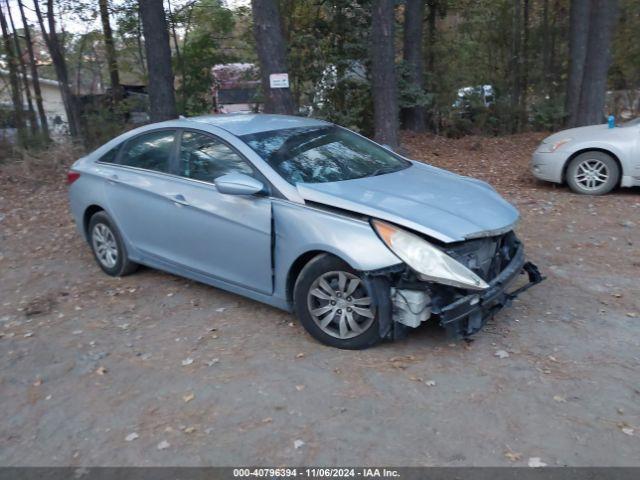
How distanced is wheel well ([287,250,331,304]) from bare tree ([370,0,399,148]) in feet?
21.7

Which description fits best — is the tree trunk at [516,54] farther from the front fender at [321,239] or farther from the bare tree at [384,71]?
the front fender at [321,239]

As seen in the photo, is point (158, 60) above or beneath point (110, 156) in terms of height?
above

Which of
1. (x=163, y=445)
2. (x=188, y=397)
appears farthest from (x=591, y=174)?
(x=163, y=445)

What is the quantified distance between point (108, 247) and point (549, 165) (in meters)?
6.12

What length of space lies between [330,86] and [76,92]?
6.62 metres

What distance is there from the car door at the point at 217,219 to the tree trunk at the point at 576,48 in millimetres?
10395

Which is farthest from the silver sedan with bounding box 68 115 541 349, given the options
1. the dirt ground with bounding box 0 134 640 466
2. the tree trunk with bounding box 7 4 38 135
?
the tree trunk with bounding box 7 4 38 135

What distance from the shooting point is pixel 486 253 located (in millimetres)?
4410

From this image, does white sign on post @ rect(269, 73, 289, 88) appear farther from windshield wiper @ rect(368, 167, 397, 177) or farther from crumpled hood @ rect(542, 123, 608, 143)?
windshield wiper @ rect(368, 167, 397, 177)

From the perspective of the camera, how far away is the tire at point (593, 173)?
8477 mm

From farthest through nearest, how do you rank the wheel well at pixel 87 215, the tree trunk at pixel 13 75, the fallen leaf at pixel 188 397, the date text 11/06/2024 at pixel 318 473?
1. the tree trunk at pixel 13 75
2. the wheel well at pixel 87 215
3. the fallen leaf at pixel 188 397
4. the date text 11/06/2024 at pixel 318 473

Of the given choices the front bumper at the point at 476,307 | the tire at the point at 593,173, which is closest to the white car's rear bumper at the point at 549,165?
the tire at the point at 593,173

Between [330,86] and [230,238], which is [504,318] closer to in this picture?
[230,238]

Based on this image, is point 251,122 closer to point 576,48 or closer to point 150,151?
point 150,151
